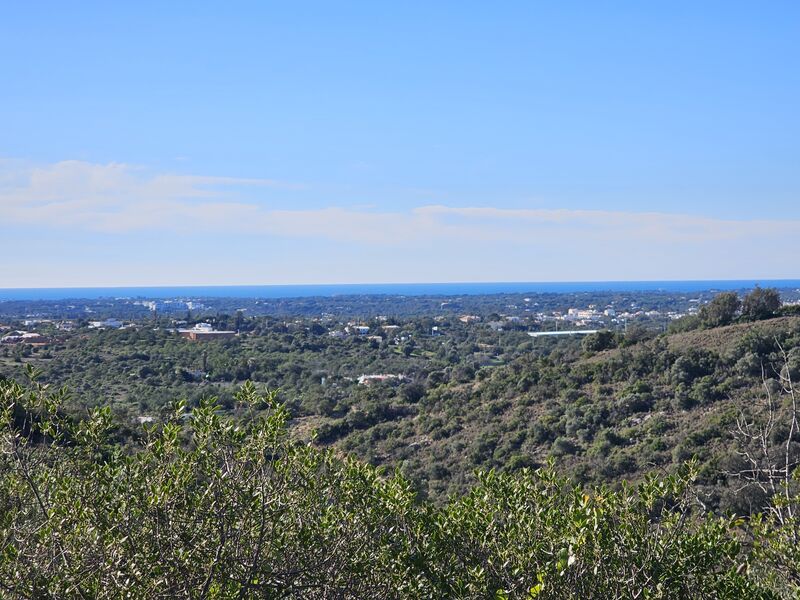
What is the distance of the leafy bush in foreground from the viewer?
4.15 m

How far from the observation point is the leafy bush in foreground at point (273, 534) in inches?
163

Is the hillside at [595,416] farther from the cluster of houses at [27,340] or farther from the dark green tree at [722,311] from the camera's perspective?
the cluster of houses at [27,340]

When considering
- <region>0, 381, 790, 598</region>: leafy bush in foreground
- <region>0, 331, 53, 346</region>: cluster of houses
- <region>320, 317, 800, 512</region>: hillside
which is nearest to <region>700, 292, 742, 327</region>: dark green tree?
<region>320, 317, 800, 512</region>: hillside

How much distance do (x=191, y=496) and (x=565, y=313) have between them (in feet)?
354

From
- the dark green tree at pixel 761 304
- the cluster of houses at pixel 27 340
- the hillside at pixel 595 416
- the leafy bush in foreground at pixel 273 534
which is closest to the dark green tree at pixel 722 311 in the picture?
the dark green tree at pixel 761 304

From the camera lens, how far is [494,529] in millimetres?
5102

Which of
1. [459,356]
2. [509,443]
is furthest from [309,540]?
[459,356]

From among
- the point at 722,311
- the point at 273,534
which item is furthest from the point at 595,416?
the point at 273,534

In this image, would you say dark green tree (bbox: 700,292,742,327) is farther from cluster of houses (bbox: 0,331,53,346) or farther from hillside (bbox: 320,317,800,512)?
cluster of houses (bbox: 0,331,53,346)

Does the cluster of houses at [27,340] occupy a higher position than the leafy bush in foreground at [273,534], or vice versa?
the leafy bush in foreground at [273,534]

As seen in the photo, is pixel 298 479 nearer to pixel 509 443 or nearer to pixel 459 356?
pixel 509 443

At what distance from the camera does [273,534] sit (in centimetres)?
468

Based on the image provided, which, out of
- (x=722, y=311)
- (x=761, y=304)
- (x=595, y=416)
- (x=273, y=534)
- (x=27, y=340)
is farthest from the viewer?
(x=27, y=340)

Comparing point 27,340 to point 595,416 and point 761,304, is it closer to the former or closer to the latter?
point 595,416
